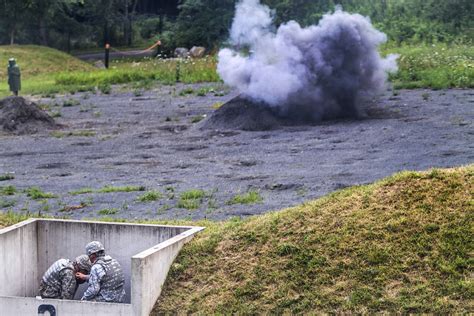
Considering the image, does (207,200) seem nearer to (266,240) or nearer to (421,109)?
(266,240)

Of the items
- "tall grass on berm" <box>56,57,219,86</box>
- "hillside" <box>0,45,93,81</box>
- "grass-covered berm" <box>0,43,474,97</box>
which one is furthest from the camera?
"hillside" <box>0,45,93,81</box>

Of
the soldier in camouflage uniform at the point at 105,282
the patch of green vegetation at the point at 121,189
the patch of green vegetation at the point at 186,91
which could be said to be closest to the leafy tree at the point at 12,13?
the patch of green vegetation at the point at 186,91

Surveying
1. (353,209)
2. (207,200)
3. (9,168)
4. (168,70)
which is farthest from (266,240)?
(168,70)

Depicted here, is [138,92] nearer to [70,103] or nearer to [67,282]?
[70,103]

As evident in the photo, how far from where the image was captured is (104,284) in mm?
10039

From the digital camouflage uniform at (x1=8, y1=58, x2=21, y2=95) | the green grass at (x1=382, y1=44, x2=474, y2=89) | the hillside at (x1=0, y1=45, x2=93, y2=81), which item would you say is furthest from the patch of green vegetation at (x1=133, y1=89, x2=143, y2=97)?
the hillside at (x1=0, y1=45, x2=93, y2=81)

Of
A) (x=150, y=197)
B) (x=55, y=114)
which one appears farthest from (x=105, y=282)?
(x=55, y=114)

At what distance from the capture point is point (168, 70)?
35.2 m

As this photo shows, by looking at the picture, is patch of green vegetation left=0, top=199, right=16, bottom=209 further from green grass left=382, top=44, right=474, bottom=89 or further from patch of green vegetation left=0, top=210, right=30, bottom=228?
green grass left=382, top=44, right=474, bottom=89

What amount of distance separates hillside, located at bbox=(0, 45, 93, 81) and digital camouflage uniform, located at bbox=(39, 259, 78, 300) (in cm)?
2943

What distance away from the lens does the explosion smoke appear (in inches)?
871

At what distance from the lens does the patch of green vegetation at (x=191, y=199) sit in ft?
47.2

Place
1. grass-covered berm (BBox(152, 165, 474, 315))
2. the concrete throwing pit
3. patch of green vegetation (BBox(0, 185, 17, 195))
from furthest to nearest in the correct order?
patch of green vegetation (BBox(0, 185, 17, 195)) < the concrete throwing pit < grass-covered berm (BBox(152, 165, 474, 315))

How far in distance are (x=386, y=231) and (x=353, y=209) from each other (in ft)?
2.18
